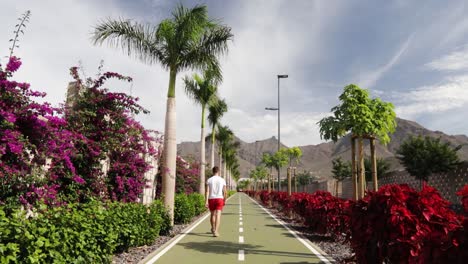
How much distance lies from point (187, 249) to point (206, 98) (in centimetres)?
1582

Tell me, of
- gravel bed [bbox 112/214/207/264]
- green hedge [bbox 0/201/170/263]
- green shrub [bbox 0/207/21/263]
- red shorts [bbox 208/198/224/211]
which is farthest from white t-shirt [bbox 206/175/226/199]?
green shrub [bbox 0/207/21/263]

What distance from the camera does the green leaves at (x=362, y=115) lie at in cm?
828

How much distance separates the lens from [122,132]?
10648 mm

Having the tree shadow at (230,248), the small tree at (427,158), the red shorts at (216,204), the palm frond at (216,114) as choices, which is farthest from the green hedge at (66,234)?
the small tree at (427,158)

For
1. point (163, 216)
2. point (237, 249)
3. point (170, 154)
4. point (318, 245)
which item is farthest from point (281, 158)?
point (237, 249)

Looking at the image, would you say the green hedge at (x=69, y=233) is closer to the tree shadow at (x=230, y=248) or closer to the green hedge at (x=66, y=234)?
the green hedge at (x=66, y=234)

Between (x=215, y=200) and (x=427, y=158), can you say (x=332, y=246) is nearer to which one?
(x=215, y=200)

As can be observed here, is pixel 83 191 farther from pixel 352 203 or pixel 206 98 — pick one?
pixel 206 98

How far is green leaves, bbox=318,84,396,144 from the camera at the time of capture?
8281 millimetres

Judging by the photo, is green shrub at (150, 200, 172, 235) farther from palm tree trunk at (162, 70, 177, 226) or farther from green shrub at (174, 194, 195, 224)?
green shrub at (174, 194, 195, 224)

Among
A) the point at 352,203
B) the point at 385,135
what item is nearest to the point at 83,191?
the point at 352,203

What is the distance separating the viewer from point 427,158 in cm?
3600

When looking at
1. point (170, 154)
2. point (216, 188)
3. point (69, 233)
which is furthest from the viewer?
point (170, 154)

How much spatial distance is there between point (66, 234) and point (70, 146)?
4356 mm
